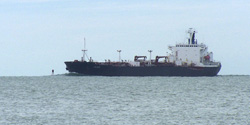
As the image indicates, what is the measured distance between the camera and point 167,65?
10894 cm

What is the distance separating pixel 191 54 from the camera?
115m

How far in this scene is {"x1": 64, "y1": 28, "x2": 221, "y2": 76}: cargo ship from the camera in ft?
356

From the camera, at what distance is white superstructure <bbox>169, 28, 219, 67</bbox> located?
4486 inches

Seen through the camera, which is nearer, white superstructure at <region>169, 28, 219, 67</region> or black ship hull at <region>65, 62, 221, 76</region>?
black ship hull at <region>65, 62, 221, 76</region>

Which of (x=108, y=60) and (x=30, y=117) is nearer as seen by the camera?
(x=30, y=117)

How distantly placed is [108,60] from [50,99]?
6058 centimetres

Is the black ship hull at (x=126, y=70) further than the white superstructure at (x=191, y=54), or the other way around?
the white superstructure at (x=191, y=54)

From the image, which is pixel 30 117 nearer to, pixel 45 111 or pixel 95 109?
pixel 45 111

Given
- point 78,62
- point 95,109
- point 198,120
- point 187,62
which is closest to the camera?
point 198,120

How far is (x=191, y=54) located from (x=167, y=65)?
8033 millimetres

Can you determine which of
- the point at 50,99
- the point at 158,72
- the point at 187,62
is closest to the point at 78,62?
the point at 158,72

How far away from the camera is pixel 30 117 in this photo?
3688 centimetres

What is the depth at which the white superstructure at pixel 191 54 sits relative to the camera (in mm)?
113944

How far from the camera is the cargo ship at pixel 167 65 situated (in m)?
109
